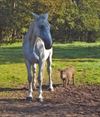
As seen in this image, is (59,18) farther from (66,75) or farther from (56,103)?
(56,103)

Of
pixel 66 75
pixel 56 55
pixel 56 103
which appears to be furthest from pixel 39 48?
pixel 56 55

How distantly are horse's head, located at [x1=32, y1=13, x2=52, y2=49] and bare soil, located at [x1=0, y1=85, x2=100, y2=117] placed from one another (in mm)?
1401

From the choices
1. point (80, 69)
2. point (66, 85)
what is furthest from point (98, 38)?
point (66, 85)

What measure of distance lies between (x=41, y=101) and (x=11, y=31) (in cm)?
3394

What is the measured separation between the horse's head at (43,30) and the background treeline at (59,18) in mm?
23647

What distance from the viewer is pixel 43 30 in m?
10.4

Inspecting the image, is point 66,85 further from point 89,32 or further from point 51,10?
point 89,32

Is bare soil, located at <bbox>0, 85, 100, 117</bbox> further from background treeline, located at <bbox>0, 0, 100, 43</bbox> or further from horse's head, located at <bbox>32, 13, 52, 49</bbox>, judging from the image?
background treeline, located at <bbox>0, 0, 100, 43</bbox>

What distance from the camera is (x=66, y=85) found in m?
13.2

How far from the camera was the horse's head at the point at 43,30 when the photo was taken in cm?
1022

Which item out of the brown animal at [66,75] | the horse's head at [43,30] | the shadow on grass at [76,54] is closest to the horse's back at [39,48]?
the horse's head at [43,30]

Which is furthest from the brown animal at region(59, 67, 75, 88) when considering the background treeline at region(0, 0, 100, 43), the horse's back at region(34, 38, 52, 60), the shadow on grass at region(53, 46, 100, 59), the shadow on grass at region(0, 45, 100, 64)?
the background treeline at region(0, 0, 100, 43)

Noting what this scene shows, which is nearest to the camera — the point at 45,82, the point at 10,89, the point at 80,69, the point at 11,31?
the point at 10,89

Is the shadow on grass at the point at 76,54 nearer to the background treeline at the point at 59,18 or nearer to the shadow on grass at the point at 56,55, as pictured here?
the shadow on grass at the point at 56,55
